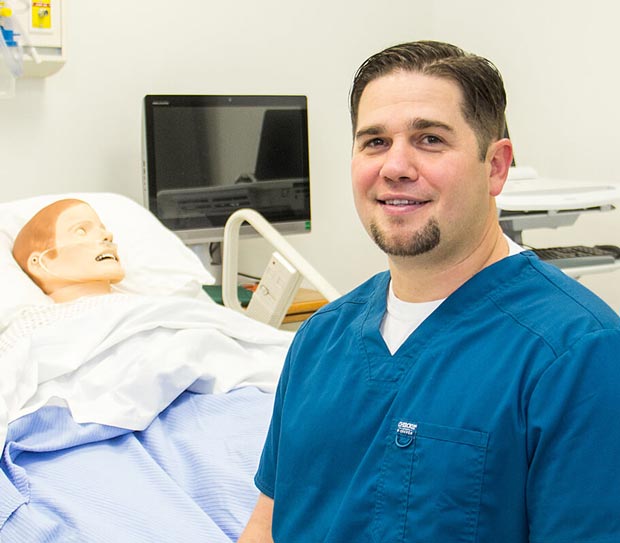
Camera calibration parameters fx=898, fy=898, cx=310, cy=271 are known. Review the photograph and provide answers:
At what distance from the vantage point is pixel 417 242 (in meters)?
1.03

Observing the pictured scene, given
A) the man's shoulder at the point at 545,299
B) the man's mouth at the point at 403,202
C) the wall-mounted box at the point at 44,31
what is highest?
the wall-mounted box at the point at 44,31

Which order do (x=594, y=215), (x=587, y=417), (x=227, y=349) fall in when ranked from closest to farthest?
1. (x=587, y=417)
2. (x=227, y=349)
3. (x=594, y=215)

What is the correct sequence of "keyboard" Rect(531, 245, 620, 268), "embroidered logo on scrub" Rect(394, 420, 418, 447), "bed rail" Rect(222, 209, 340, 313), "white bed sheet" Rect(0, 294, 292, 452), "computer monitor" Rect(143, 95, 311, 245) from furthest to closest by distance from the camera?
"computer monitor" Rect(143, 95, 311, 245), "keyboard" Rect(531, 245, 620, 268), "bed rail" Rect(222, 209, 340, 313), "white bed sheet" Rect(0, 294, 292, 452), "embroidered logo on scrub" Rect(394, 420, 418, 447)

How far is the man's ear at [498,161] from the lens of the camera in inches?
42.1

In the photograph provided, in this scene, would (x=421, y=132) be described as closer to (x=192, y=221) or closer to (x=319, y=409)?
(x=319, y=409)

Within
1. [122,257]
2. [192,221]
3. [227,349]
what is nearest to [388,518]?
[227,349]

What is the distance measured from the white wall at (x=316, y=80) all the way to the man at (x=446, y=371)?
6.95 ft

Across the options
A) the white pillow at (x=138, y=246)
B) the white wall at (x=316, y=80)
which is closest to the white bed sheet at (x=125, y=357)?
the white pillow at (x=138, y=246)

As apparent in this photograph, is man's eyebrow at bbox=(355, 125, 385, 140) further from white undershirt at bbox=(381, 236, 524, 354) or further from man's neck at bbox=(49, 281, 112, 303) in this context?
man's neck at bbox=(49, 281, 112, 303)

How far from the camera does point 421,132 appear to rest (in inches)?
41.1

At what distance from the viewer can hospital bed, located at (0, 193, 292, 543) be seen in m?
1.49

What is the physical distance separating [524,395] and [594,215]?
249cm

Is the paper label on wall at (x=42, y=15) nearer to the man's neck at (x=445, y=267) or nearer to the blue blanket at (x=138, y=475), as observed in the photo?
the blue blanket at (x=138, y=475)

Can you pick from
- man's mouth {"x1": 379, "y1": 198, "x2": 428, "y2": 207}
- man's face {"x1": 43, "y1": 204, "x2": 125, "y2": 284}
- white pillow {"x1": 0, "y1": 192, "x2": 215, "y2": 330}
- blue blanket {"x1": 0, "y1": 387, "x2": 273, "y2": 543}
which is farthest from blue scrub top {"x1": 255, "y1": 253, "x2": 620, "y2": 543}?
white pillow {"x1": 0, "y1": 192, "x2": 215, "y2": 330}
